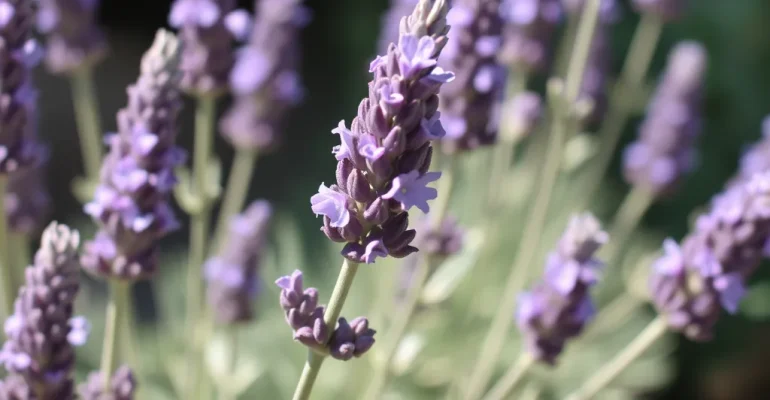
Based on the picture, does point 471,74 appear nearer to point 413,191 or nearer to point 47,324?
point 413,191

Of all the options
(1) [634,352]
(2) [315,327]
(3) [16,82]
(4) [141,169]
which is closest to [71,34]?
(3) [16,82]

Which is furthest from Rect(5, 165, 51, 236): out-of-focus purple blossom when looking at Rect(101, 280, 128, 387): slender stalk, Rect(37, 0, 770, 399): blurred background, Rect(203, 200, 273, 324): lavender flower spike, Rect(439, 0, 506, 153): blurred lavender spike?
Rect(37, 0, 770, 399): blurred background

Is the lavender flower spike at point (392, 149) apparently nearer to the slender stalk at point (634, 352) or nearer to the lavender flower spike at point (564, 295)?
the lavender flower spike at point (564, 295)

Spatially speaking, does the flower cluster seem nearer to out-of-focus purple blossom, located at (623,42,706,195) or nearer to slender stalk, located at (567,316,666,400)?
slender stalk, located at (567,316,666,400)

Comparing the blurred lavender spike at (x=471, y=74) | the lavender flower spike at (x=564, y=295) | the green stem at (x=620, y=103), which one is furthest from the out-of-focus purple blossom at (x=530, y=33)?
the lavender flower spike at (x=564, y=295)

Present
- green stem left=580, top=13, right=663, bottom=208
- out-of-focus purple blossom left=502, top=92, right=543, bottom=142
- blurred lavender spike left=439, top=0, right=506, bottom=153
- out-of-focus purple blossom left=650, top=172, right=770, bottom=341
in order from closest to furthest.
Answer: out-of-focus purple blossom left=650, top=172, right=770, bottom=341, blurred lavender spike left=439, top=0, right=506, bottom=153, out-of-focus purple blossom left=502, top=92, right=543, bottom=142, green stem left=580, top=13, right=663, bottom=208

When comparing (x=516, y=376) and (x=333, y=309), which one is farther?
(x=516, y=376)
